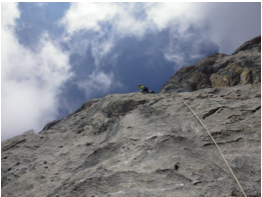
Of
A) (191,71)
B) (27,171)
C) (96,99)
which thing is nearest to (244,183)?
(27,171)

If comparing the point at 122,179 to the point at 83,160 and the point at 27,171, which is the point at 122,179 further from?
the point at 27,171

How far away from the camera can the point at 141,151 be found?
4523 mm

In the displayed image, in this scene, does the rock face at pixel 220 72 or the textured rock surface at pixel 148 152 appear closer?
the textured rock surface at pixel 148 152

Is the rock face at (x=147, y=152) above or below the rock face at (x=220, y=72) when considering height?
below

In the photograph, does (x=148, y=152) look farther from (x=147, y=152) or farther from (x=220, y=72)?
(x=220, y=72)

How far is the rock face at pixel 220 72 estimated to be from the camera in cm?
992

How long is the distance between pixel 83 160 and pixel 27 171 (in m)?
1.47

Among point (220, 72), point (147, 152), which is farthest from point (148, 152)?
point (220, 72)

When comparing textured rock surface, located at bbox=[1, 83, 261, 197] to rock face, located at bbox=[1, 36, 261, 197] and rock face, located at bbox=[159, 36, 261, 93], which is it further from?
rock face, located at bbox=[159, 36, 261, 93]

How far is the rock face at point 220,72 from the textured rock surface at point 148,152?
344 cm

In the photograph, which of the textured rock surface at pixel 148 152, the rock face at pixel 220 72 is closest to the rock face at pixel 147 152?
the textured rock surface at pixel 148 152

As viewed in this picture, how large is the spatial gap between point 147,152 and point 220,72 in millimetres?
7974

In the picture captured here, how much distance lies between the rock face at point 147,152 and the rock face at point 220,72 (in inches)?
135

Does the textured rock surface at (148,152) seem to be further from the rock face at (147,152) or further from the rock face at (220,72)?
the rock face at (220,72)
